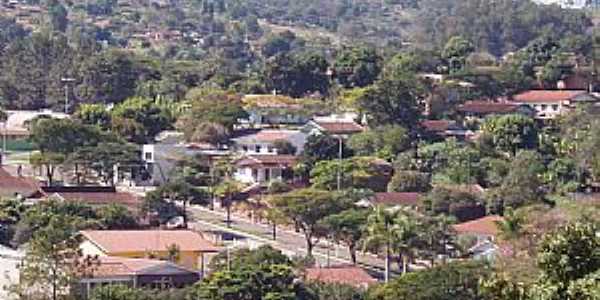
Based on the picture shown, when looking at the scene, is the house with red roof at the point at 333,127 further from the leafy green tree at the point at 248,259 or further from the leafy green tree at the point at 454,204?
the leafy green tree at the point at 248,259

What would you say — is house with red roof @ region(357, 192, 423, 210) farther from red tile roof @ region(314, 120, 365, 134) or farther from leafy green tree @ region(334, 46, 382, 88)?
leafy green tree @ region(334, 46, 382, 88)

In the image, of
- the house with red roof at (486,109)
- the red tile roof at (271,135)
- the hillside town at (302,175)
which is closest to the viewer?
the hillside town at (302,175)

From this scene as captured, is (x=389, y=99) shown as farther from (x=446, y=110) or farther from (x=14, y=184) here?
(x=14, y=184)

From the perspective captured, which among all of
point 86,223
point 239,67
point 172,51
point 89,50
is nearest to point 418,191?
point 86,223

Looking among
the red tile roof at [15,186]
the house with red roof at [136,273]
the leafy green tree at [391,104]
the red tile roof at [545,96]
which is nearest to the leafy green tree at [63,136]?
the red tile roof at [15,186]

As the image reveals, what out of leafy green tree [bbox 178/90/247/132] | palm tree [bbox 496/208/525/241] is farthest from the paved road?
leafy green tree [bbox 178/90/247/132]

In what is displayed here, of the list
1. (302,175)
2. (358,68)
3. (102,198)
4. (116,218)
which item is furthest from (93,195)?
(358,68)
